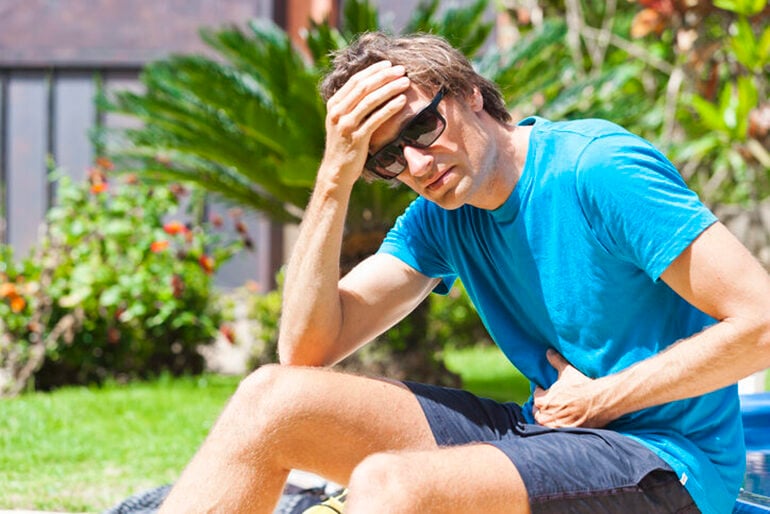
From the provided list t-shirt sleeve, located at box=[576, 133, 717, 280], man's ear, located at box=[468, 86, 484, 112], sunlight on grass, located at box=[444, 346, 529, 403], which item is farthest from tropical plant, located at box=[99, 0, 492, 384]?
t-shirt sleeve, located at box=[576, 133, 717, 280]

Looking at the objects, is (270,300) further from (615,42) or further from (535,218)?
(535,218)

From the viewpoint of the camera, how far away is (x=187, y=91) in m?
6.36

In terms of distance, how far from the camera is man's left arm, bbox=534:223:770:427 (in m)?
2.13

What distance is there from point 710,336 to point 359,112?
0.90m

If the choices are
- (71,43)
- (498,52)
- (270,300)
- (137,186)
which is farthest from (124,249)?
(71,43)

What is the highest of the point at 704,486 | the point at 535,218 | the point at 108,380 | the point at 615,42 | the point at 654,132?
the point at 615,42

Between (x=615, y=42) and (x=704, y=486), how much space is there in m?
6.68

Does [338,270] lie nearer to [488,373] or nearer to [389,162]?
[389,162]

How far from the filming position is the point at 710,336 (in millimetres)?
2170

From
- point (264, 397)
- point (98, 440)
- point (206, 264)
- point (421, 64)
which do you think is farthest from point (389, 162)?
point (206, 264)

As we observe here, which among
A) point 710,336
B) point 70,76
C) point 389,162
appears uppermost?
point 70,76

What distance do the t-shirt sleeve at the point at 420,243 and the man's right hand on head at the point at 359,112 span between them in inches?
9.7

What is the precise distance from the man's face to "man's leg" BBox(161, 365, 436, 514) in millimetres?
464

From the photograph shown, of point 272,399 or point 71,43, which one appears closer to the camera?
point 272,399
